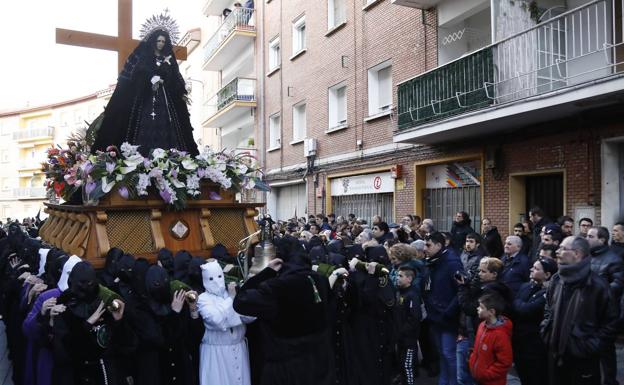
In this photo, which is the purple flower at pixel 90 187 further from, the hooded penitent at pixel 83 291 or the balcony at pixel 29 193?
the balcony at pixel 29 193

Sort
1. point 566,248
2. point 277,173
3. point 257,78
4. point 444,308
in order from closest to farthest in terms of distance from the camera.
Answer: point 566,248 → point 444,308 → point 277,173 → point 257,78

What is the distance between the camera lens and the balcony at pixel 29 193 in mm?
50938

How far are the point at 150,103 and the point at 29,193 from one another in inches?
2007

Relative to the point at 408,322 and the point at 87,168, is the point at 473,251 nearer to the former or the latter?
the point at 408,322

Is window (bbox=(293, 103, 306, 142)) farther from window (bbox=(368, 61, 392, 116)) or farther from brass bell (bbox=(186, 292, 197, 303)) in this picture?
brass bell (bbox=(186, 292, 197, 303))

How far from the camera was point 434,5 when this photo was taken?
504 inches

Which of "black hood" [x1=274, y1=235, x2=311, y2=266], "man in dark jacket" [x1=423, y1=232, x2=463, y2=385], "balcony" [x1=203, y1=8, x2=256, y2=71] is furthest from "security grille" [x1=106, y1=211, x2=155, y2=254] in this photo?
"balcony" [x1=203, y1=8, x2=256, y2=71]

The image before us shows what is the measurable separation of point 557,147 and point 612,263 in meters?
4.20

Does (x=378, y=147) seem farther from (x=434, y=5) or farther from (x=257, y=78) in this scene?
(x=257, y=78)

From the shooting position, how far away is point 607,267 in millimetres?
5922

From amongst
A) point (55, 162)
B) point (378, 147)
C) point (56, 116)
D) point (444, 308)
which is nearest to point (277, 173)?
point (378, 147)

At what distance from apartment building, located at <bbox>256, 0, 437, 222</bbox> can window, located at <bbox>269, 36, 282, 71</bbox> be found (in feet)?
0.13

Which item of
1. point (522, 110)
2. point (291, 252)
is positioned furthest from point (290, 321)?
point (522, 110)

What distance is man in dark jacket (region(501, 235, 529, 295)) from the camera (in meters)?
5.71
